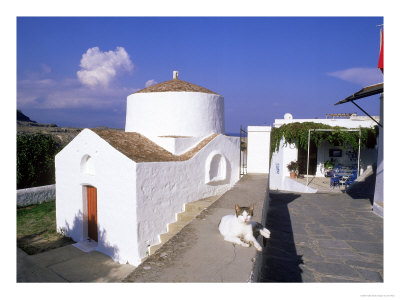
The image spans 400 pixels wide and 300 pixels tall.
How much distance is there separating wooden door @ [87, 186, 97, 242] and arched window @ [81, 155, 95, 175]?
43 centimetres

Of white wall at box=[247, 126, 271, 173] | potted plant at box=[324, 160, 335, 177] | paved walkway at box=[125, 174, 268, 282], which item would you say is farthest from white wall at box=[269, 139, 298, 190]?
paved walkway at box=[125, 174, 268, 282]

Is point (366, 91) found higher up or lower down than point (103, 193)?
higher up

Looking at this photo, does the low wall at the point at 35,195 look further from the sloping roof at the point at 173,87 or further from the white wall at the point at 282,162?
the white wall at the point at 282,162

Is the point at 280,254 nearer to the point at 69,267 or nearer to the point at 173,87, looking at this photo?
the point at 69,267

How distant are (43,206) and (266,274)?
10.7m

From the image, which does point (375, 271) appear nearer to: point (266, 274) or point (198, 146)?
point (266, 274)

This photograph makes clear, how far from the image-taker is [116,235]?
5.98 m

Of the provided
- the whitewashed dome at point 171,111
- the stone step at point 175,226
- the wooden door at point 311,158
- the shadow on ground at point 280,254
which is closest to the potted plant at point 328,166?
the wooden door at point 311,158

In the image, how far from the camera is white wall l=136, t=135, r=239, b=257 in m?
5.64

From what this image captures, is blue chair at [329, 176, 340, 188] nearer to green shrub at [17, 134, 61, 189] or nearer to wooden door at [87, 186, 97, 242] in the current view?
wooden door at [87, 186, 97, 242]

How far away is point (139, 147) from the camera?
6.58 metres

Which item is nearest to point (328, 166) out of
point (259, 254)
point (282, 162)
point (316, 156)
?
point (316, 156)

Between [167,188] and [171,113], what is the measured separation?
8.35ft

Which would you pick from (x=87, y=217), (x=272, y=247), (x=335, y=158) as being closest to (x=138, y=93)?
(x=87, y=217)
